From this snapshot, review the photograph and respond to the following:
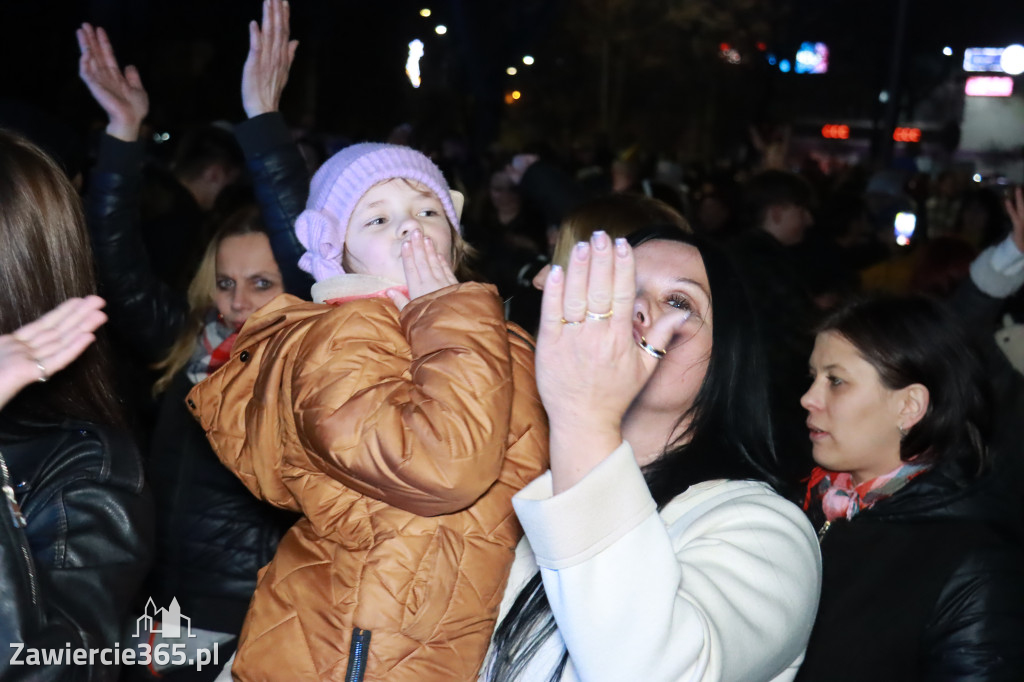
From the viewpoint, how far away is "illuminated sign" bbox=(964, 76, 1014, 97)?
1825 cm

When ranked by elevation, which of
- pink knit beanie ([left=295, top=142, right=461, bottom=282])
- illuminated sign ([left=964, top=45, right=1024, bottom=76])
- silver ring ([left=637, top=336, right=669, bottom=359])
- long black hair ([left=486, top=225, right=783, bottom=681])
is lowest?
long black hair ([left=486, top=225, right=783, bottom=681])

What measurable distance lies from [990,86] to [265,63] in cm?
1794

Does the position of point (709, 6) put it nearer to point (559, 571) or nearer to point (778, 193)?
point (778, 193)

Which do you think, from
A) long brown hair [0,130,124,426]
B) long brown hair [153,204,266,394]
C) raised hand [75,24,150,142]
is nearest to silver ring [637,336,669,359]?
long brown hair [0,130,124,426]

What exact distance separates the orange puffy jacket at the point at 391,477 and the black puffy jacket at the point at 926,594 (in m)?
1.13

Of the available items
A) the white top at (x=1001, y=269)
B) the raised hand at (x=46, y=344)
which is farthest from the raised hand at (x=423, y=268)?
the white top at (x=1001, y=269)

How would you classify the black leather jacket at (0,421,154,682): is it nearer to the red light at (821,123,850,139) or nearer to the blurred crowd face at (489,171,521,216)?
the blurred crowd face at (489,171,521,216)

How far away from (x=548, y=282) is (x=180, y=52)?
16427 millimetres

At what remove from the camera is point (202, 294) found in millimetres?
3836

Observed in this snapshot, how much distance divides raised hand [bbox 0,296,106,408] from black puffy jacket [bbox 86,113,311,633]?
1.57 meters

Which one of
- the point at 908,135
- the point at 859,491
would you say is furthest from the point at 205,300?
the point at 908,135

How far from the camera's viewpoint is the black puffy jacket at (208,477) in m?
3.30

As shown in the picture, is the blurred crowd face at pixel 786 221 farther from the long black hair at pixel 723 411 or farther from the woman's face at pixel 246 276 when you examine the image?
the long black hair at pixel 723 411

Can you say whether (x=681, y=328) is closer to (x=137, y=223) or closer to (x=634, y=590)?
(x=634, y=590)
